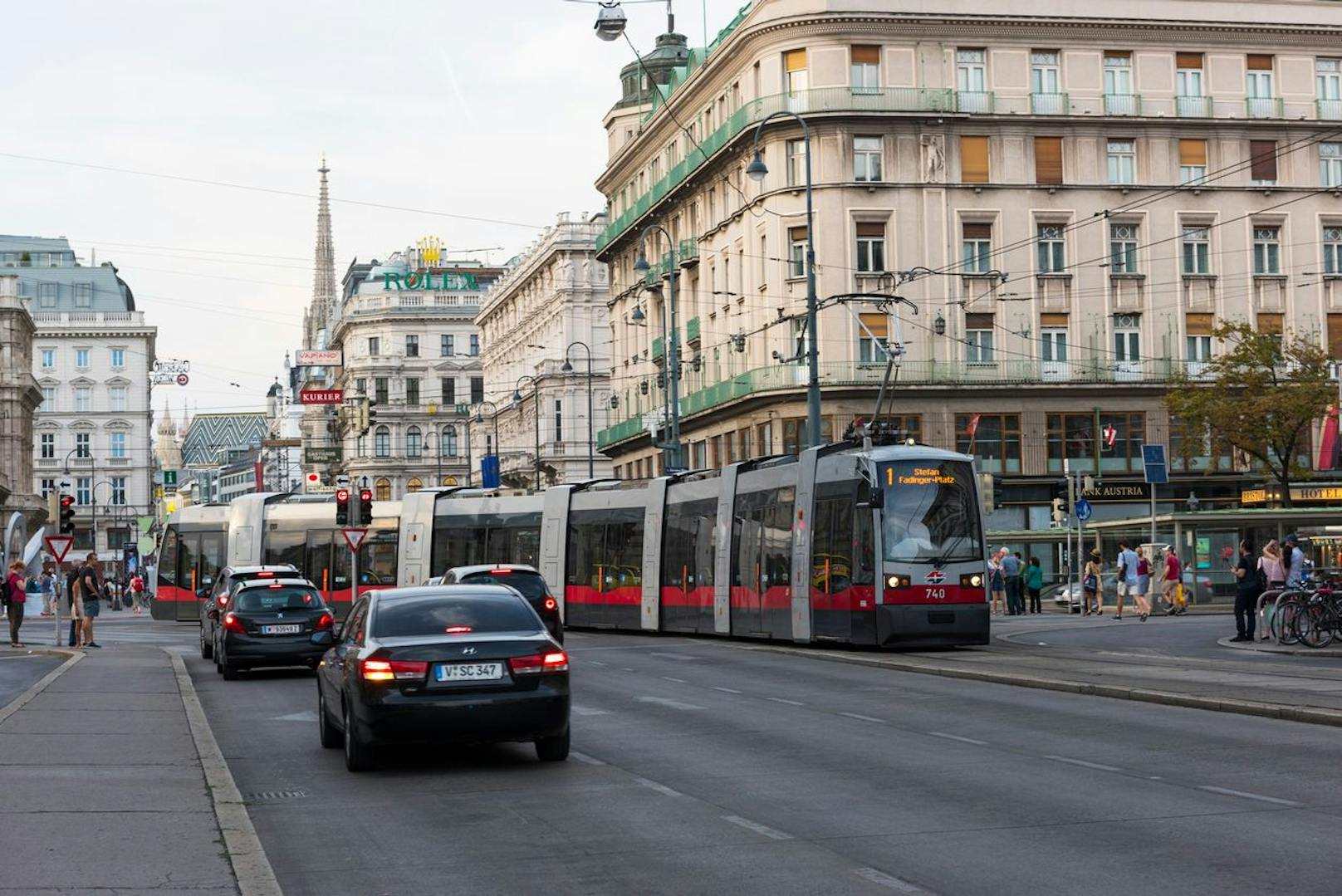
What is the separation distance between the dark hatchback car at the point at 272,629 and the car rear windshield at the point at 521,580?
242 cm

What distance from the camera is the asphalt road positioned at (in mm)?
9500

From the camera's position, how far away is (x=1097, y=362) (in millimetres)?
61281

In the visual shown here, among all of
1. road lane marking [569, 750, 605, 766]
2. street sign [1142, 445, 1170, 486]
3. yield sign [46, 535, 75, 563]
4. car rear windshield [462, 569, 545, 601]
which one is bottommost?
road lane marking [569, 750, 605, 766]

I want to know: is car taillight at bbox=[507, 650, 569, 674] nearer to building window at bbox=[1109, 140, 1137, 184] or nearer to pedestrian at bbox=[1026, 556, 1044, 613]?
pedestrian at bbox=[1026, 556, 1044, 613]

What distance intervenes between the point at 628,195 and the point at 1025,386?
25.7 meters

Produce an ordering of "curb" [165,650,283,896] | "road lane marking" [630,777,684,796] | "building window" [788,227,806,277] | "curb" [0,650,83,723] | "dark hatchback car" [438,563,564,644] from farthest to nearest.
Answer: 1. "building window" [788,227,806,277]
2. "dark hatchback car" [438,563,564,644]
3. "curb" [0,650,83,723]
4. "road lane marking" [630,777,684,796]
5. "curb" [165,650,283,896]

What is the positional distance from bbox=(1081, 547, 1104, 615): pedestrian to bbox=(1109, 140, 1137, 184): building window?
16624mm

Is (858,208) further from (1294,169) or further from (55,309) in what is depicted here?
(55,309)

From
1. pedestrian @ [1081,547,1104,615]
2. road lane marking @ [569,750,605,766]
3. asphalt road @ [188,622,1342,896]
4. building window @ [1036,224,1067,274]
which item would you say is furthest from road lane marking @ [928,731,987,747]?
building window @ [1036,224,1067,274]

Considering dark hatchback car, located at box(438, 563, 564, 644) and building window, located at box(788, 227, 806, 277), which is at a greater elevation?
building window, located at box(788, 227, 806, 277)

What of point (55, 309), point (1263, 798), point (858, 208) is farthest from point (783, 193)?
point (55, 309)

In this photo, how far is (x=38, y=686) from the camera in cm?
2405

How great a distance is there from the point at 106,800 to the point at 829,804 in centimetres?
477

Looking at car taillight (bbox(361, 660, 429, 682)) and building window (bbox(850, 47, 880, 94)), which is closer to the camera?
car taillight (bbox(361, 660, 429, 682))
